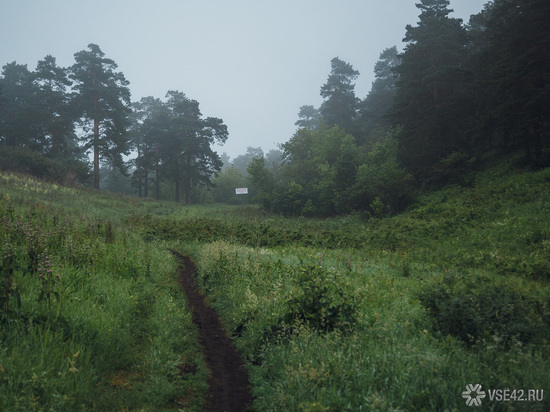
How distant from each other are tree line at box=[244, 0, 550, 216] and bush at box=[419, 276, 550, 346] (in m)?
21.8

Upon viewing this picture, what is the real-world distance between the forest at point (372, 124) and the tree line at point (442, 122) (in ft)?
0.40

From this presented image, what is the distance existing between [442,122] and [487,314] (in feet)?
97.3

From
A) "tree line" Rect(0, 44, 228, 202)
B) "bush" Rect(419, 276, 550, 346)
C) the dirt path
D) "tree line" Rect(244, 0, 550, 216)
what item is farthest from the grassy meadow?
"tree line" Rect(0, 44, 228, 202)

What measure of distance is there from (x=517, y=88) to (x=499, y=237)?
14.7 m

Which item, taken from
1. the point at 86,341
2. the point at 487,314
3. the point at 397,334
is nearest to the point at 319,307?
the point at 397,334

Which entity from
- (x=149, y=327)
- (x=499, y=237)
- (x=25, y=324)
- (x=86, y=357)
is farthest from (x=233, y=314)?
(x=499, y=237)

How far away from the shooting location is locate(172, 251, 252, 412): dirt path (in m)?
4.75

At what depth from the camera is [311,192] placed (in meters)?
40.1

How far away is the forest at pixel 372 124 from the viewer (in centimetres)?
2295

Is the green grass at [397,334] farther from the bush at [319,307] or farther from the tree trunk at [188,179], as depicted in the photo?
the tree trunk at [188,179]

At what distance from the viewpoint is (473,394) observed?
3.50 m

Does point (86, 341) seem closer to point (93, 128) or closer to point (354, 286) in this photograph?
point (354, 286)

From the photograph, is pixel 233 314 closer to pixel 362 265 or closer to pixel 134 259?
pixel 134 259

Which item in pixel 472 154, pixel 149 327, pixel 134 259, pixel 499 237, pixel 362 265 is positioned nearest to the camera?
pixel 149 327
